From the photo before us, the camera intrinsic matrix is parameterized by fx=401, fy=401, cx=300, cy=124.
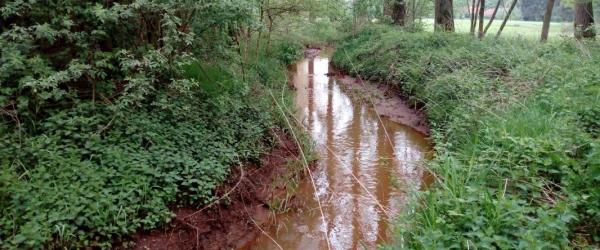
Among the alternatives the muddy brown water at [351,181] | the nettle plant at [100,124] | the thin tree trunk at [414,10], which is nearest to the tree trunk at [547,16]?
the thin tree trunk at [414,10]

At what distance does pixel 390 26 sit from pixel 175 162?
12850 mm

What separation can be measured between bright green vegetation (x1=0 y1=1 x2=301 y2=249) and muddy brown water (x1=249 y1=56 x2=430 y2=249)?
1.04m

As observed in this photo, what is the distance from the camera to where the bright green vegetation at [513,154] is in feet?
9.29

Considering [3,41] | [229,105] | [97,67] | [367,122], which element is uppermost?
[3,41]

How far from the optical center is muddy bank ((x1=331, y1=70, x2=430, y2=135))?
8329 mm

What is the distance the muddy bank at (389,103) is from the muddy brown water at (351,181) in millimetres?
203

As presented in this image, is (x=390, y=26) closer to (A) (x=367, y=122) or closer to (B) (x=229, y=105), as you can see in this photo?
(A) (x=367, y=122)

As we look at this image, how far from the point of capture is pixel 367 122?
335 inches

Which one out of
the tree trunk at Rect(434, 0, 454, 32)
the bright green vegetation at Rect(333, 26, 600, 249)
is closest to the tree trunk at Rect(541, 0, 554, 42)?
the tree trunk at Rect(434, 0, 454, 32)

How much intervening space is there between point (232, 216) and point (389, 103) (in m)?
5.89

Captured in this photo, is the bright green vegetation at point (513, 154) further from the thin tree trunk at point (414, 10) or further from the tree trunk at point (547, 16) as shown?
the thin tree trunk at point (414, 10)

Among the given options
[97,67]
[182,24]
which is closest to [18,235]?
[97,67]

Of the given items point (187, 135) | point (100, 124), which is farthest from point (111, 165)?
point (187, 135)

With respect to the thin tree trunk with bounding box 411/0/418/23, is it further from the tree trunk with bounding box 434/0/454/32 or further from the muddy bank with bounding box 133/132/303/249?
the muddy bank with bounding box 133/132/303/249
